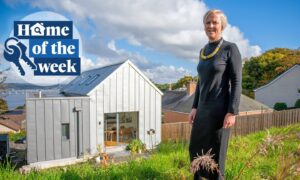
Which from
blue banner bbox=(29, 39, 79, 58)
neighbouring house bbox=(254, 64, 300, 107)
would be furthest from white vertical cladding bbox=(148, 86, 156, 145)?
neighbouring house bbox=(254, 64, 300, 107)

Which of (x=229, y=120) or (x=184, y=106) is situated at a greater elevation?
(x=229, y=120)

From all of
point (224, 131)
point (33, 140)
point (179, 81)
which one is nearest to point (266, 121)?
point (33, 140)

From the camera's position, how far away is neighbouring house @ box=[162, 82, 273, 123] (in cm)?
2534

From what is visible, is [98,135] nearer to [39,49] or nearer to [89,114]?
[89,114]

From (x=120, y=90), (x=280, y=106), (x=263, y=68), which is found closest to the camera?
(x=120, y=90)

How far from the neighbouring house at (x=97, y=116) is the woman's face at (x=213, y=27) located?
10514 millimetres

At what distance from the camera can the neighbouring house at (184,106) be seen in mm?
25344

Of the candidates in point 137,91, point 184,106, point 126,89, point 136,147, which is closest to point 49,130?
point 126,89

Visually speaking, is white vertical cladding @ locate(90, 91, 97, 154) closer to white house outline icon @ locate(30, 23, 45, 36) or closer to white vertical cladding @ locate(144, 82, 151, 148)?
white vertical cladding @ locate(144, 82, 151, 148)

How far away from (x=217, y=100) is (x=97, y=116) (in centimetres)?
1251

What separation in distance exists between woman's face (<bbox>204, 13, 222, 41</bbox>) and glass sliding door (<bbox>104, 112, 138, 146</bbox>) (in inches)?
504

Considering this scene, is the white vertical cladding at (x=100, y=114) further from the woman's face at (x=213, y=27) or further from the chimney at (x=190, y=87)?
the chimney at (x=190, y=87)

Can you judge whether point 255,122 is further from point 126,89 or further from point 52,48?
point 52,48

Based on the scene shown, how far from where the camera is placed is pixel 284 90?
33.1 metres
